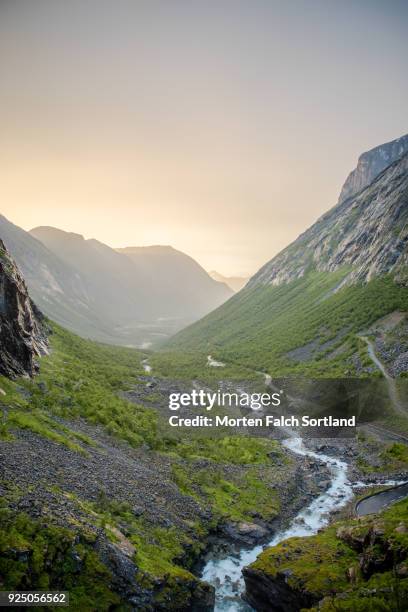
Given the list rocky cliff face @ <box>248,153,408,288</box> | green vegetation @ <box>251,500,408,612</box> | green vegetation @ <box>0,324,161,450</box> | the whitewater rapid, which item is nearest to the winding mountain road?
the whitewater rapid

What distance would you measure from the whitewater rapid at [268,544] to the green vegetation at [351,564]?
2.61 metres

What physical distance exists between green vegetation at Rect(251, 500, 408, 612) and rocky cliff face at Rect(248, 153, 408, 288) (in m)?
81.6

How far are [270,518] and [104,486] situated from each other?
50.8 feet

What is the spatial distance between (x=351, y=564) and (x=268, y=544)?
9.39 metres

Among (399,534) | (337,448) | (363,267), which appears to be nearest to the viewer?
(399,534)

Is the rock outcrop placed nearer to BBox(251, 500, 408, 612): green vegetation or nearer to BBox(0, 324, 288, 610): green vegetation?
BBox(251, 500, 408, 612): green vegetation

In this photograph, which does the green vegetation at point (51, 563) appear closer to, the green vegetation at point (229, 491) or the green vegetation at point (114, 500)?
the green vegetation at point (114, 500)

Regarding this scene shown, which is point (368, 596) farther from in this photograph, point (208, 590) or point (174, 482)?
point (174, 482)

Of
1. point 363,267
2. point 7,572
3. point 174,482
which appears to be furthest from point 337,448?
point 363,267

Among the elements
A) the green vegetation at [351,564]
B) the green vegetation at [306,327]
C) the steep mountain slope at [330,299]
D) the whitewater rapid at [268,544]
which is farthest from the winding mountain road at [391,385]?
the green vegetation at [351,564]

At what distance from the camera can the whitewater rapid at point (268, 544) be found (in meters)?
26.6

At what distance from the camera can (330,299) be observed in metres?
126

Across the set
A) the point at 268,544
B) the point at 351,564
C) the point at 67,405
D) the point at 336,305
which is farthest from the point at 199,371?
the point at 351,564

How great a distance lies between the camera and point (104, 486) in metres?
30.3
